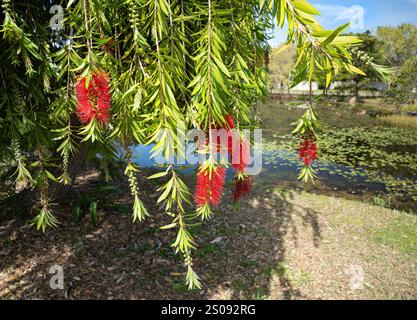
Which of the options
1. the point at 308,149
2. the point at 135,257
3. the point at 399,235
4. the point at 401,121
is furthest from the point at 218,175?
the point at 401,121

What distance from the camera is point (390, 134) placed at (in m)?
13.6

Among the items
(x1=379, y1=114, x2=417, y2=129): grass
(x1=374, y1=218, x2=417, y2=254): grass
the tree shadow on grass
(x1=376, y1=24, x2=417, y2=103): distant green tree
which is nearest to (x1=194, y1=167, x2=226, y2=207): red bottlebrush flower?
the tree shadow on grass

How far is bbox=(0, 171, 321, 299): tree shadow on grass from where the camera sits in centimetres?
306

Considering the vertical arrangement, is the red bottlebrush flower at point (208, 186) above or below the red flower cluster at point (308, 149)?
below

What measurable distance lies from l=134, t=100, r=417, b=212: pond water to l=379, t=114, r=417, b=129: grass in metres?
1.70

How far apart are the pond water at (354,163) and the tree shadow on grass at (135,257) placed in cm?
115

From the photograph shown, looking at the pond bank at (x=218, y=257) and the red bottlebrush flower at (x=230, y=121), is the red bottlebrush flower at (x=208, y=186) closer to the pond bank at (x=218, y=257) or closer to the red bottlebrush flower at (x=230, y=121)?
the red bottlebrush flower at (x=230, y=121)

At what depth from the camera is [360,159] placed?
32.1 feet

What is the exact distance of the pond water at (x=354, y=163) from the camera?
7.15m

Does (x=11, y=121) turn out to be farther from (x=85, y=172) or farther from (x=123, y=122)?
(x=85, y=172)

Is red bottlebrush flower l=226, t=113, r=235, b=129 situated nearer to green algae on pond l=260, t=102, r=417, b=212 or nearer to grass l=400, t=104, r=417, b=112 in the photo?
green algae on pond l=260, t=102, r=417, b=212

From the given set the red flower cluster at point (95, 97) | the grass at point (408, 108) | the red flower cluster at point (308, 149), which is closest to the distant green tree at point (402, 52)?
the grass at point (408, 108)

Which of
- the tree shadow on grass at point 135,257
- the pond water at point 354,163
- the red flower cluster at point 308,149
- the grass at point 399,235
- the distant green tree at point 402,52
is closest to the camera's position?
the red flower cluster at point 308,149

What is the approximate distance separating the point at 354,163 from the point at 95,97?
9550 mm
